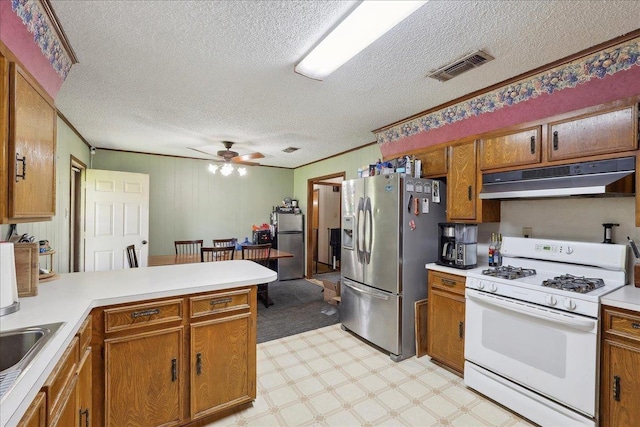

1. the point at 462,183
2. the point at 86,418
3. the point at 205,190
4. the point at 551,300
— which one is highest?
the point at 205,190

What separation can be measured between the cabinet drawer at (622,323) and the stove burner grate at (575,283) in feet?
0.49

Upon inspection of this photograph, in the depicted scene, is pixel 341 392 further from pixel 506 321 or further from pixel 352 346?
pixel 506 321

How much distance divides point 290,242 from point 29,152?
460 cm

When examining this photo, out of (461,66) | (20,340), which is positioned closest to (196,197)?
(20,340)

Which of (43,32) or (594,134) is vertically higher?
(43,32)

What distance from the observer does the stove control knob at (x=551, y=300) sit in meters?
1.78

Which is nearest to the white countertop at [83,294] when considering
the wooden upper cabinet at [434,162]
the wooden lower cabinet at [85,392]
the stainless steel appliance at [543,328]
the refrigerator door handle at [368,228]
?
the wooden lower cabinet at [85,392]

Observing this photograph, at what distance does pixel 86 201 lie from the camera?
4.04 m

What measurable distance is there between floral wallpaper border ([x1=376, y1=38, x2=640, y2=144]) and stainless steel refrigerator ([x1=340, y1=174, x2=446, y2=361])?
0.67m

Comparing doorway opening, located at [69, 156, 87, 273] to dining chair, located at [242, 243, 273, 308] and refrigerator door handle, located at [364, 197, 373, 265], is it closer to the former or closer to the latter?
dining chair, located at [242, 243, 273, 308]

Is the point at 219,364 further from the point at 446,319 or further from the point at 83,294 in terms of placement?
the point at 446,319

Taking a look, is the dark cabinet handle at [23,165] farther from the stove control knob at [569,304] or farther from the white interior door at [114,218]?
the white interior door at [114,218]

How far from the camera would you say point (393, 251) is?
2.72 m

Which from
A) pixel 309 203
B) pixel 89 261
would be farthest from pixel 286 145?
pixel 89 261
